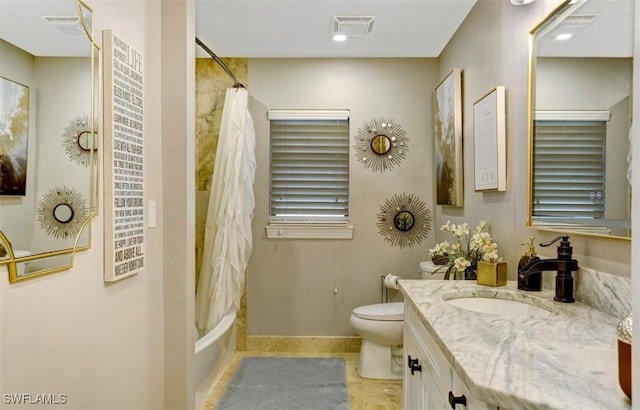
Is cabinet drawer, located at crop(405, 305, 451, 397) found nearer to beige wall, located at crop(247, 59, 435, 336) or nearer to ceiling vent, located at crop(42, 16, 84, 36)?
ceiling vent, located at crop(42, 16, 84, 36)

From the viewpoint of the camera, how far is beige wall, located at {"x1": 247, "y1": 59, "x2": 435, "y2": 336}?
10.7 ft

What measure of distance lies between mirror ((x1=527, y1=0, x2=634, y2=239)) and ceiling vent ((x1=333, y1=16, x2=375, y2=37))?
115cm

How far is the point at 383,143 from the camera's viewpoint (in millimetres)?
3240

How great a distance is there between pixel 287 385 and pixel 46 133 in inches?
86.9

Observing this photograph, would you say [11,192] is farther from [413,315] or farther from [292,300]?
[292,300]

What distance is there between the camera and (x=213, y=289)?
8.64ft

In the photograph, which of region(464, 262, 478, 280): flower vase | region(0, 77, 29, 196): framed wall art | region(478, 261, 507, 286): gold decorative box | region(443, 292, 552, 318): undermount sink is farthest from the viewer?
A: region(464, 262, 478, 280): flower vase

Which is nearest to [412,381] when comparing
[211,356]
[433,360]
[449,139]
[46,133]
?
[433,360]

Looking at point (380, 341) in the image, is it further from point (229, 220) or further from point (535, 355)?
point (535, 355)

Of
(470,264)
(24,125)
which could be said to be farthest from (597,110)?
(24,125)

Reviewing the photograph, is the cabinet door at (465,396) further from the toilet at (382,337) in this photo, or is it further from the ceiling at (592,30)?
the toilet at (382,337)

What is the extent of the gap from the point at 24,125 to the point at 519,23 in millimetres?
2021

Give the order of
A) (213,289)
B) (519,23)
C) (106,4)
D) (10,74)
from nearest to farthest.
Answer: (10,74)
(106,4)
(519,23)
(213,289)

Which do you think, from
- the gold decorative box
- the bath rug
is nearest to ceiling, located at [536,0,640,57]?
the gold decorative box
